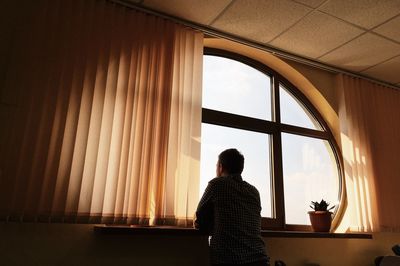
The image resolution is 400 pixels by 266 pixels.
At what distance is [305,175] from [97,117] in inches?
87.9

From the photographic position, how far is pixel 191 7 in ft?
8.46

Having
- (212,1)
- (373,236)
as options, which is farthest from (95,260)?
(373,236)

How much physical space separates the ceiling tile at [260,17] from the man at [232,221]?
1338 mm

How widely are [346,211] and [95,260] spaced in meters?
2.51

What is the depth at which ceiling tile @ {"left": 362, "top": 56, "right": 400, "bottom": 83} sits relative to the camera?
3.39 m

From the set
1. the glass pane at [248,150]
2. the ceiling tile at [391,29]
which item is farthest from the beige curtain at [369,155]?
the glass pane at [248,150]

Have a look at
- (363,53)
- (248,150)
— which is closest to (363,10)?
(363,53)

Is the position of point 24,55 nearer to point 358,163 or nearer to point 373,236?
point 358,163

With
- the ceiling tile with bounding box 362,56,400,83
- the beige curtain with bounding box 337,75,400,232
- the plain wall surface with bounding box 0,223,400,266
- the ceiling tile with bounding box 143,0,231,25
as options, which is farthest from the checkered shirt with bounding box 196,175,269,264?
the ceiling tile with bounding box 362,56,400,83

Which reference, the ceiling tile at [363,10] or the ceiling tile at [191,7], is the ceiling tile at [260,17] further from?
the ceiling tile at [363,10]

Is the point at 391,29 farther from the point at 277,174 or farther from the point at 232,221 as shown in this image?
the point at 232,221

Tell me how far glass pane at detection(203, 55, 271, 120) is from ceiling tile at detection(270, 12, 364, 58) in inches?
16.8

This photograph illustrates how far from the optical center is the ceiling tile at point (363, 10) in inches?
98.1

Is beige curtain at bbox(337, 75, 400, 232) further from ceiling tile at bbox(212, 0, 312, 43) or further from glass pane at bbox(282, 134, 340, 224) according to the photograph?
ceiling tile at bbox(212, 0, 312, 43)
